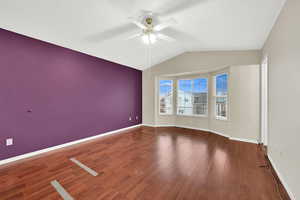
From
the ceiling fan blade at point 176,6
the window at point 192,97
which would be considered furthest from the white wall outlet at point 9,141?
the window at point 192,97

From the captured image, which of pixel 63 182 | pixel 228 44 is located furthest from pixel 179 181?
pixel 228 44

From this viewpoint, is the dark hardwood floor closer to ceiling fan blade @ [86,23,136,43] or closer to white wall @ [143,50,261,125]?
white wall @ [143,50,261,125]

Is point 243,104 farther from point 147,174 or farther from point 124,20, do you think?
point 124,20

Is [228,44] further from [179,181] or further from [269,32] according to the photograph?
[179,181]

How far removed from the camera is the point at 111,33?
3.00 metres

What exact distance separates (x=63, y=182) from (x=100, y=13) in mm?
2860

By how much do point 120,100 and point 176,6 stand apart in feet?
11.6

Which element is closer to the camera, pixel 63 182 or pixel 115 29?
pixel 63 182

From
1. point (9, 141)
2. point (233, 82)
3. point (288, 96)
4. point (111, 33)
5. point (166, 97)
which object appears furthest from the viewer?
point (166, 97)

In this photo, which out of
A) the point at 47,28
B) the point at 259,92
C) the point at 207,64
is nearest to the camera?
the point at 47,28

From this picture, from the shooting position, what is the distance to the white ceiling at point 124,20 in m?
2.09

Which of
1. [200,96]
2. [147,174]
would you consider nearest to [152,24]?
[147,174]

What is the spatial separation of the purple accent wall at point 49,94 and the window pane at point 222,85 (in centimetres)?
369

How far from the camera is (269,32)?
266 centimetres
